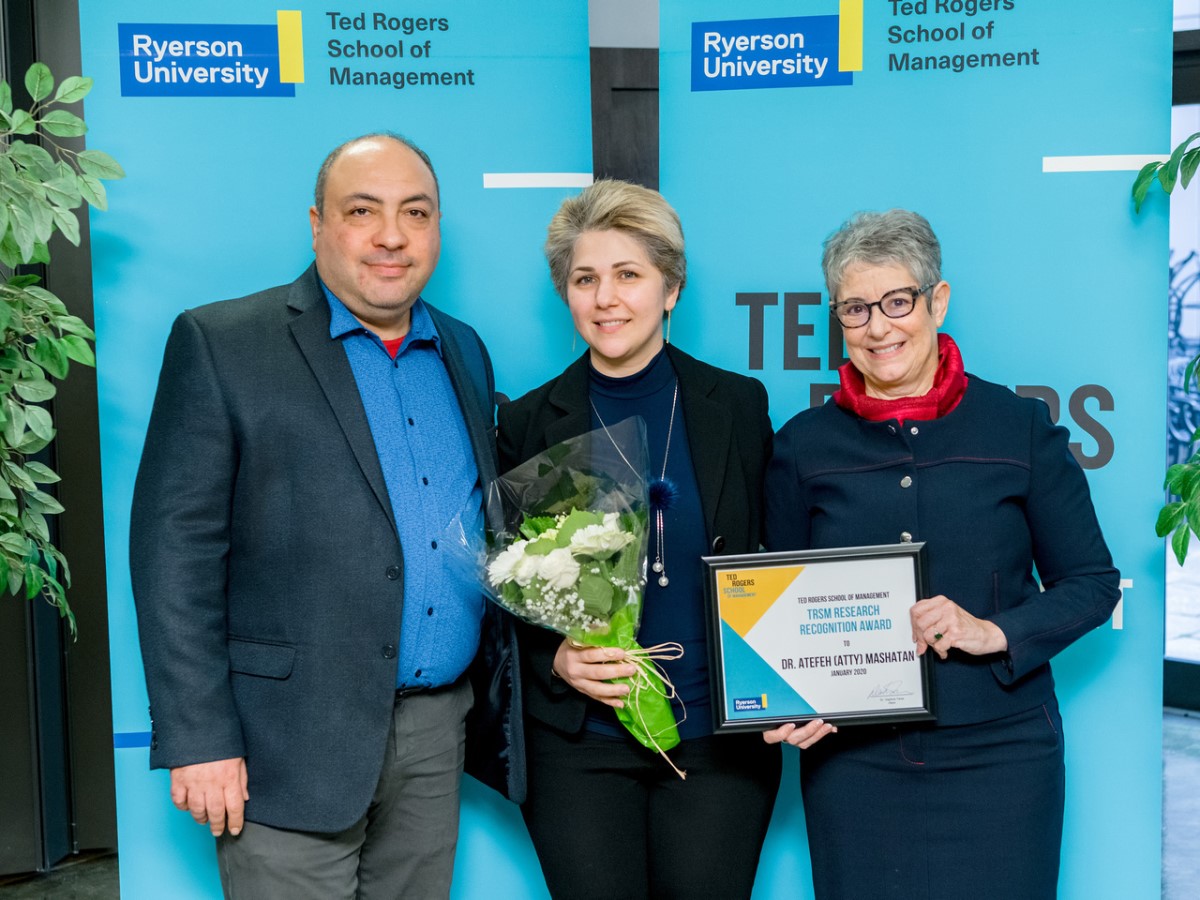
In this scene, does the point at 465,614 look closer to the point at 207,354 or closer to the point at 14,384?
the point at 207,354

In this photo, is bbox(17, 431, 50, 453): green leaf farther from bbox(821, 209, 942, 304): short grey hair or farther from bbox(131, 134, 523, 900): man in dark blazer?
bbox(821, 209, 942, 304): short grey hair

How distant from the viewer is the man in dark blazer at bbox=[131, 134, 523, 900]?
1.98m

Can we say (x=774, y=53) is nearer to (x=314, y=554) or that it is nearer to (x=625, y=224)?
(x=625, y=224)

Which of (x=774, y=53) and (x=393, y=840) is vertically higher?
(x=774, y=53)

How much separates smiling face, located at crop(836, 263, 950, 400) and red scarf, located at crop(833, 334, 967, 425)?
0.12 ft

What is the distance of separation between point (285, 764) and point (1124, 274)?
89.7 inches

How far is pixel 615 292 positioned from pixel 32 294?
1.30 m

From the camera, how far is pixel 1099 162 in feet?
8.55

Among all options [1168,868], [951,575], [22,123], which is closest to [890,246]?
[951,575]

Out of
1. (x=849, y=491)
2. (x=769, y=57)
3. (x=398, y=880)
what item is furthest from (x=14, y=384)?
(x=769, y=57)

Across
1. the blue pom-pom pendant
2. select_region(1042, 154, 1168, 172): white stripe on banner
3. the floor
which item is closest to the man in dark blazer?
the blue pom-pom pendant

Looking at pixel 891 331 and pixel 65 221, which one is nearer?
pixel 891 331

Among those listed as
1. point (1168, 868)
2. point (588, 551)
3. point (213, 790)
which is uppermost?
point (588, 551)

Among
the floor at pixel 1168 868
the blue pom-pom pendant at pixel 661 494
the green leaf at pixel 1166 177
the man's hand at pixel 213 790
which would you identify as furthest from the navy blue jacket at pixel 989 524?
the floor at pixel 1168 868
